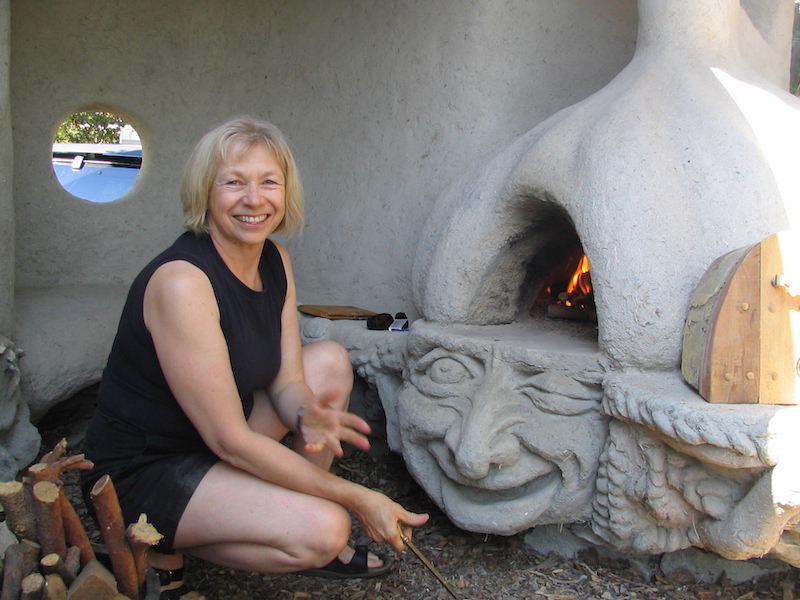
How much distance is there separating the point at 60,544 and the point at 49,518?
0.09 metres

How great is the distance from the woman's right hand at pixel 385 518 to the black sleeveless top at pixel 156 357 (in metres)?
0.52

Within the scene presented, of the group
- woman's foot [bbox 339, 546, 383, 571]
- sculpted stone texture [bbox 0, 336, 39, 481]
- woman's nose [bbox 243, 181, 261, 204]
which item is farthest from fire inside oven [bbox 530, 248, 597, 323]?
sculpted stone texture [bbox 0, 336, 39, 481]

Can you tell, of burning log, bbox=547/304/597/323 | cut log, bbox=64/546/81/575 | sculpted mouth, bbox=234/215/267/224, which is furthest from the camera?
burning log, bbox=547/304/597/323

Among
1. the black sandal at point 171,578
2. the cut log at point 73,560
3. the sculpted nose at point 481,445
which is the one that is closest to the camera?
the cut log at point 73,560

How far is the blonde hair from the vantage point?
6.44 ft

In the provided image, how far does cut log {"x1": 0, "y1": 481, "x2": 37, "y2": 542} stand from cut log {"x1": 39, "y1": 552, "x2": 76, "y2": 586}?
0.07 m

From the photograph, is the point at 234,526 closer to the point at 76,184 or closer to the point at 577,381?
the point at 577,381

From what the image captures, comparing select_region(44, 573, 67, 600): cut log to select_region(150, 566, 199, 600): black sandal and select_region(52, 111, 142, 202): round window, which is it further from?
select_region(52, 111, 142, 202): round window

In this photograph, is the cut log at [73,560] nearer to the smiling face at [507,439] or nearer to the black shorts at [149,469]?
the black shorts at [149,469]

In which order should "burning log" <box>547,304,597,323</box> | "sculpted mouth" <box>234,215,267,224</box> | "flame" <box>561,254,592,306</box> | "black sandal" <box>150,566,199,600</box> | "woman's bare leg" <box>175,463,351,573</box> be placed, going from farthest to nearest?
1. "flame" <box>561,254,592,306</box>
2. "burning log" <box>547,304,597,323</box>
3. "black sandal" <box>150,566,199,600</box>
4. "sculpted mouth" <box>234,215,267,224</box>
5. "woman's bare leg" <box>175,463,351,573</box>

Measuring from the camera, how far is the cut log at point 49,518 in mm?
1495

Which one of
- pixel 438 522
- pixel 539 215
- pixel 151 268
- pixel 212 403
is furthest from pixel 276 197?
pixel 438 522

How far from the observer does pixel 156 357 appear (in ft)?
6.42

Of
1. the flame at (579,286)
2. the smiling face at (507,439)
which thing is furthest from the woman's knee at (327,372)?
the flame at (579,286)
